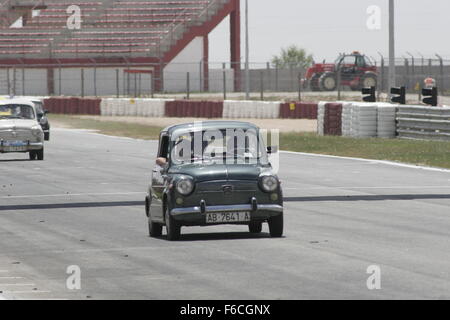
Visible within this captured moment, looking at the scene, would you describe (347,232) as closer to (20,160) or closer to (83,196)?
(83,196)

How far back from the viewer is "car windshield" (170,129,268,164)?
1544 cm

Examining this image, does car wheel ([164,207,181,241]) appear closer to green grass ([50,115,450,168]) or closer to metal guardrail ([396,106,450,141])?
green grass ([50,115,450,168])

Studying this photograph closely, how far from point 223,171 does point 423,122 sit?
22632 mm

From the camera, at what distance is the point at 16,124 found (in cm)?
3294

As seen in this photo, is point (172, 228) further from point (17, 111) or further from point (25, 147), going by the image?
point (17, 111)

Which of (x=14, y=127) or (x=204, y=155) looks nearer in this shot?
(x=204, y=155)

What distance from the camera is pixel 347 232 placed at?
52.3 ft

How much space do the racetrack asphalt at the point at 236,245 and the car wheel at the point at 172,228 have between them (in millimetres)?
136

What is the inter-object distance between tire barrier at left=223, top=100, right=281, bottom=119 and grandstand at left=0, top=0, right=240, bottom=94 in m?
18.9

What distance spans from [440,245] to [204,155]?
10.3 feet

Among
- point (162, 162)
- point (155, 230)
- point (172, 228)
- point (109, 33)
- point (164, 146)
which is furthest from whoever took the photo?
point (109, 33)

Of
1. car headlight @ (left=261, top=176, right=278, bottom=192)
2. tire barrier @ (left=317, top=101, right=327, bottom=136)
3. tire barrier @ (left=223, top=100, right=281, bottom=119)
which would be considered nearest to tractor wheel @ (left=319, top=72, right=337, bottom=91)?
tire barrier @ (left=223, top=100, right=281, bottom=119)
